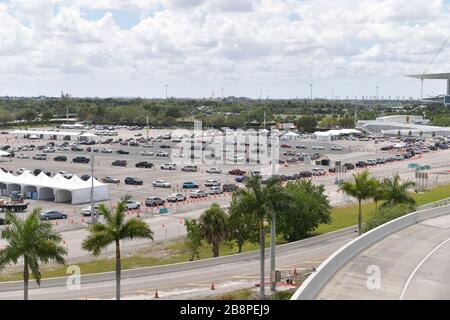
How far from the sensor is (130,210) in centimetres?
5497

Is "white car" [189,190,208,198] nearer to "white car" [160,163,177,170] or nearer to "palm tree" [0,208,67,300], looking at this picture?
"white car" [160,163,177,170]

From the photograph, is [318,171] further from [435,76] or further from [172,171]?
[435,76]

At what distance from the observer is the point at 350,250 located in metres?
28.0

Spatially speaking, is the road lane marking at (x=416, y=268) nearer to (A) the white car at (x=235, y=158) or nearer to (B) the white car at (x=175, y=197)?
(B) the white car at (x=175, y=197)

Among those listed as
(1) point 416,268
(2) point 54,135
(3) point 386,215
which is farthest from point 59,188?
(2) point 54,135

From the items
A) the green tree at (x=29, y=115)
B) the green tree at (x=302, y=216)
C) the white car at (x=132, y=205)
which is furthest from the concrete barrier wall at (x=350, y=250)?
the green tree at (x=29, y=115)

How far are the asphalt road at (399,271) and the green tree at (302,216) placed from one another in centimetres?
843

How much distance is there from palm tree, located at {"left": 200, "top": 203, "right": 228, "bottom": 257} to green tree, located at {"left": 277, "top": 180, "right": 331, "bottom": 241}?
4.55 m

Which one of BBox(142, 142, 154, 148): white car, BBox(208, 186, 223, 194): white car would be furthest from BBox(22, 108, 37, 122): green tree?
BBox(208, 186, 223, 194): white car

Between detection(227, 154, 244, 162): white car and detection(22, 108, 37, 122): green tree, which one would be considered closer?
detection(227, 154, 244, 162): white car

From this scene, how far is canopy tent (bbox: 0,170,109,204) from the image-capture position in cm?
5784
